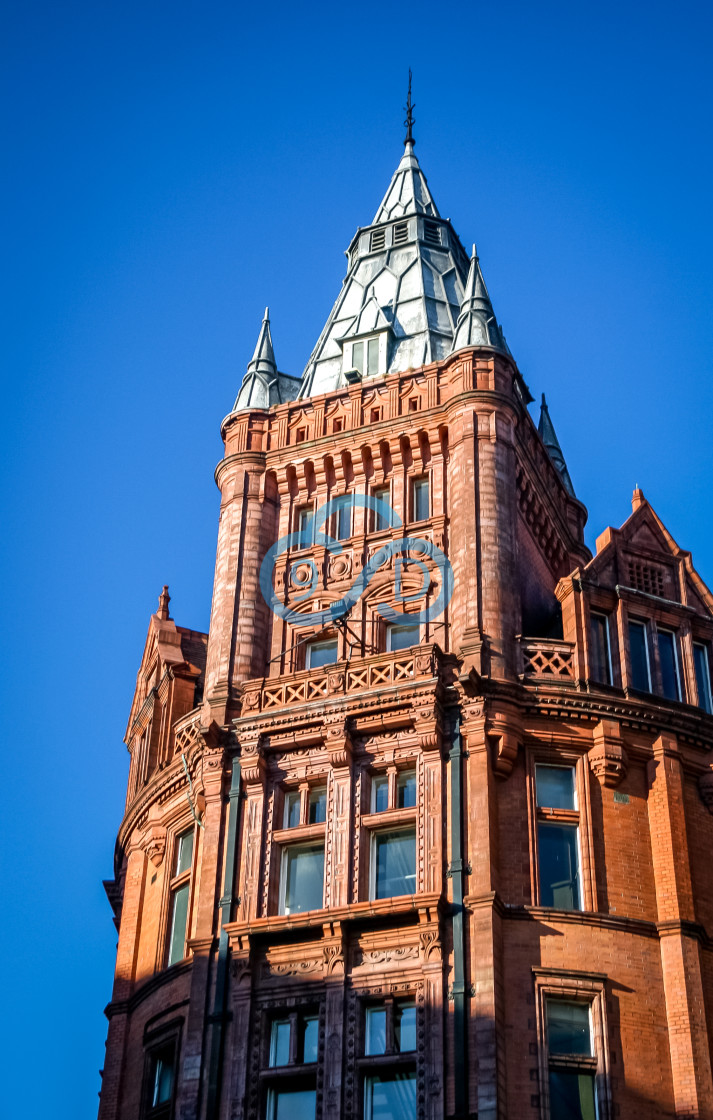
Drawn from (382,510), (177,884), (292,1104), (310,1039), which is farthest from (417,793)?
(382,510)

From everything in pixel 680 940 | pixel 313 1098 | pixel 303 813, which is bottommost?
pixel 313 1098

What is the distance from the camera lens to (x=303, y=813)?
43.1 meters

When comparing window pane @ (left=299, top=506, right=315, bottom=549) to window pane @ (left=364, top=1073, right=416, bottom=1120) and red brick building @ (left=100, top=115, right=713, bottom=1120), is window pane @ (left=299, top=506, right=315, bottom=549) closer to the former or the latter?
red brick building @ (left=100, top=115, right=713, bottom=1120)

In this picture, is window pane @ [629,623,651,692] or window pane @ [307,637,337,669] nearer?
window pane @ [629,623,651,692]

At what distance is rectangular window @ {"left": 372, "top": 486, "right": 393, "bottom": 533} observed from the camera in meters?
49.3

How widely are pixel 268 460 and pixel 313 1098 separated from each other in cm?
1978

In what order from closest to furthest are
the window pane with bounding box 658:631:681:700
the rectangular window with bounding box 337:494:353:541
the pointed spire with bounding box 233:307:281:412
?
the window pane with bounding box 658:631:681:700, the rectangular window with bounding box 337:494:353:541, the pointed spire with bounding box 233:307:281:412

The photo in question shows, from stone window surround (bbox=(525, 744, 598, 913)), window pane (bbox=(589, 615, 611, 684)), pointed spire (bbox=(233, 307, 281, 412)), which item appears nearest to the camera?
stone window surround (bbox=(525, 744, 598, 913))

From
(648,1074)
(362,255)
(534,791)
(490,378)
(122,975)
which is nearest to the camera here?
(648,1074)

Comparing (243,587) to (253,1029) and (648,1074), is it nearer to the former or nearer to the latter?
(253,1029)

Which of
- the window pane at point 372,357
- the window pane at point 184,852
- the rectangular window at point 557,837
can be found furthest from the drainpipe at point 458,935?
the window pane at point 372,357

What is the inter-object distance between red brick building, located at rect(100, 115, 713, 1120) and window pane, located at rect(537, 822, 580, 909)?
61 mm

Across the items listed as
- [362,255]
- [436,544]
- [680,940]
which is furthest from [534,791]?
[362,255]

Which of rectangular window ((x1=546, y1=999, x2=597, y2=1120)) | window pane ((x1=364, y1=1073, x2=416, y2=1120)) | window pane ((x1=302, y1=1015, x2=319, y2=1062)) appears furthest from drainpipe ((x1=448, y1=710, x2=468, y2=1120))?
window pane ((x1=302, y1=1015, x2=319, y2=1062))
